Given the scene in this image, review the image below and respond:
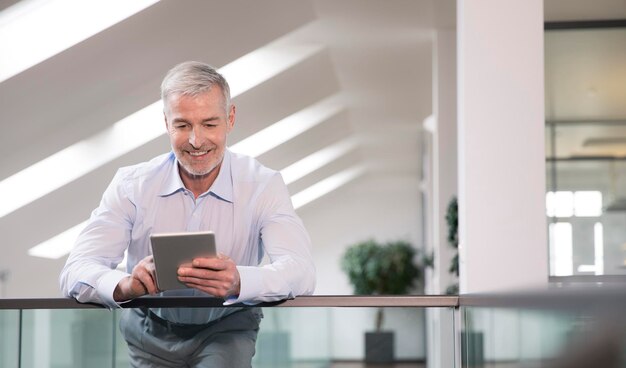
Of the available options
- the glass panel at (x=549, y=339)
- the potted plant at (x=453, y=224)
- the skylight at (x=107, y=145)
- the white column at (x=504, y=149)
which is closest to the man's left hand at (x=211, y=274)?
the glass panel at (x=549, y=339)

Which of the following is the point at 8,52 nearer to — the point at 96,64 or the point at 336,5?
the point at 96,64

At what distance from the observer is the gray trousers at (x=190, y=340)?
2.94m

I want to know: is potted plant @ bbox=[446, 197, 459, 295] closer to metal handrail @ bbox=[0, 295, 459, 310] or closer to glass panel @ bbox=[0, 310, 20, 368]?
metal handrail @ bbox=[0, 295, 459, 310]

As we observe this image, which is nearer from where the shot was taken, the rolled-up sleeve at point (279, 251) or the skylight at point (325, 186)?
the rolled-up sleeve at point (279, 251)

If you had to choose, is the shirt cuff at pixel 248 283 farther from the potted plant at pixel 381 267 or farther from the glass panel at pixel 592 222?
the potted plant at pixel 381 267

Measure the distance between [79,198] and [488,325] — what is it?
7753mm

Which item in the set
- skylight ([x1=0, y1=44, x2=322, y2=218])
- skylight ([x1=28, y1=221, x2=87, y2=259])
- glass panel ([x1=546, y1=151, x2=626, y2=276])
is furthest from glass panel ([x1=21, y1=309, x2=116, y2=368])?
skylight ([x1=28, y1=221, x2=87, y2=259])

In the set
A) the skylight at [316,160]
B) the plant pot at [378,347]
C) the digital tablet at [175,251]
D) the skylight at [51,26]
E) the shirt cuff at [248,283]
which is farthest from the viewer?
the skylight at [316,160]

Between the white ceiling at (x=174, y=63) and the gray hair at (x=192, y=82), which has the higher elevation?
the white ceiling at (x=174, y=63)

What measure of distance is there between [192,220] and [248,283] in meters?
0.29

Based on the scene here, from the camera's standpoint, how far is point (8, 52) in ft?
22.2

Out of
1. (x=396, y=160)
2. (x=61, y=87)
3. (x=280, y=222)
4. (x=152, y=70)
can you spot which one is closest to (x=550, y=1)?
(x=152, y=70)

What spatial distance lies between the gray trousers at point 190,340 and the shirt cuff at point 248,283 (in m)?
0.21

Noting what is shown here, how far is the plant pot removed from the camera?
340 cm
